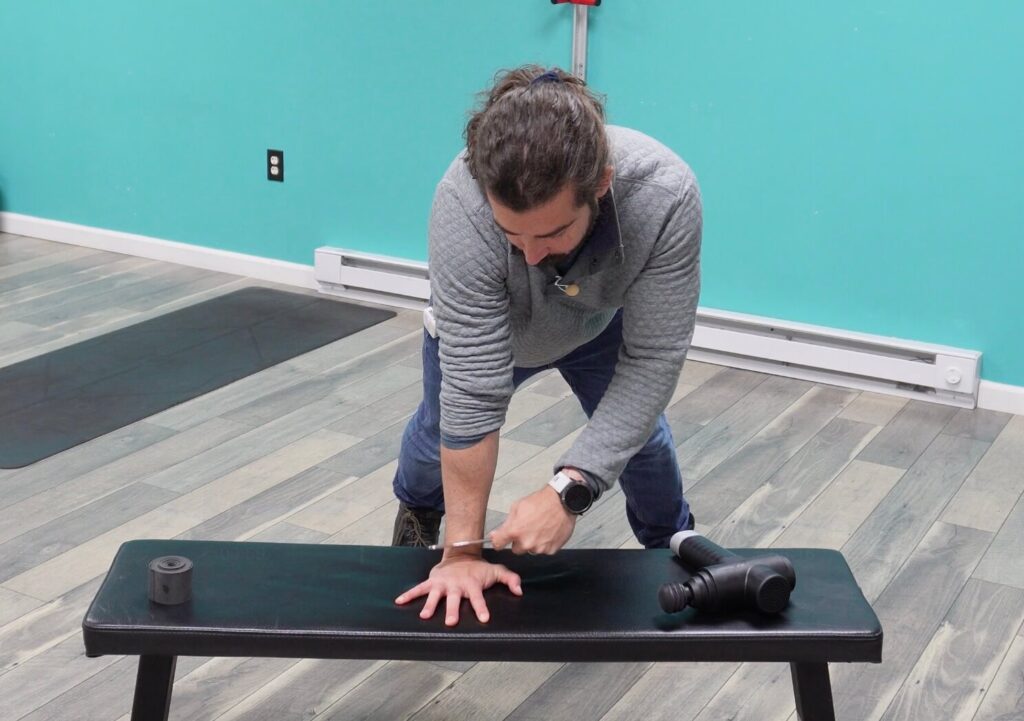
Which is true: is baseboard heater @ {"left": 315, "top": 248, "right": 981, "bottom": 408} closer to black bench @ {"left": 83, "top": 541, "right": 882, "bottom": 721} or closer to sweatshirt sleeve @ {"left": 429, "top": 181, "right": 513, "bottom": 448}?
black bench @ {"left": 83, "top": 541, "right": 882, "bottom": 721}

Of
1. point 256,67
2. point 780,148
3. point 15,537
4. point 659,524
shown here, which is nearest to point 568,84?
point 659,524

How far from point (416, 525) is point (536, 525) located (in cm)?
64

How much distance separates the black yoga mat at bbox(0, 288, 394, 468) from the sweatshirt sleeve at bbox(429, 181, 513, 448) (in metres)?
1.52

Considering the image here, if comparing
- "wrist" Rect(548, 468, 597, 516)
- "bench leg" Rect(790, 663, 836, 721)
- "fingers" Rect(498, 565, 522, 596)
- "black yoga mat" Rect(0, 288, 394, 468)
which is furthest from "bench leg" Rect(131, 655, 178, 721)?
"black yoga mat" Rect(0, 288, 394, 468)

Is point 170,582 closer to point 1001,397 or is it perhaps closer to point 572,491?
point 572,491

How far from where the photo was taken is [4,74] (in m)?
4.64

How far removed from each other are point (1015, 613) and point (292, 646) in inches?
55.1

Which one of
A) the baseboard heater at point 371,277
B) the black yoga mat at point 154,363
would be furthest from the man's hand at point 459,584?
the baseboard heater at point 371,277

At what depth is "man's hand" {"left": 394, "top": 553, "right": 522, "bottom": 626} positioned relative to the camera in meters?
1.62

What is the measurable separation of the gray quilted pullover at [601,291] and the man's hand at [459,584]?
17 centimetres

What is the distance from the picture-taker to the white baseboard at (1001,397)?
3.24 m

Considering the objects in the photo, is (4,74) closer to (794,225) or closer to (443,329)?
(794,225)

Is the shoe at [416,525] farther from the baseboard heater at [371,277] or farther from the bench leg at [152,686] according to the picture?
the baseboard heater at [371,277]

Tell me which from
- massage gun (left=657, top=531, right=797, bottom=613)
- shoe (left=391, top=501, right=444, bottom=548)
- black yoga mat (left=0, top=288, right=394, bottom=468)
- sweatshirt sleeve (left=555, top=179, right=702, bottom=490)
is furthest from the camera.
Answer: black yoga mat (left=0, top=288, right=394, bottom=468)
